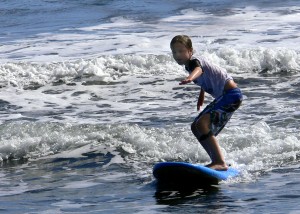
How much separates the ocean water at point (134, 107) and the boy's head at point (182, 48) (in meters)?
1.21

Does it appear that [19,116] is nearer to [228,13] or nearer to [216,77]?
[216,77]

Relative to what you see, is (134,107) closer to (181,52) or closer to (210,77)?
(210,77)

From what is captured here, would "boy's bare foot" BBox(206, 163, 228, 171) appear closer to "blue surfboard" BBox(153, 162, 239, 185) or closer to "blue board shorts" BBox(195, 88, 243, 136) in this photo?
"blue surfboard" BBox(153, 162, 239, 185)

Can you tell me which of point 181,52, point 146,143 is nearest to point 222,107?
point 181,52

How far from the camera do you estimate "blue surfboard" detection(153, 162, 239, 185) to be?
811 centimetres

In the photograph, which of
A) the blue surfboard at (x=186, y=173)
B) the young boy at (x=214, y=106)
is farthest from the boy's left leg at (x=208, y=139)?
the blue surfboard at (x=186, y=173)

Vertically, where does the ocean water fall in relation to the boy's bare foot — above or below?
below

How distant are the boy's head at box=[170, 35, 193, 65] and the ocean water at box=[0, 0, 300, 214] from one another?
1.21m

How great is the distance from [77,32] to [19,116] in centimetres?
819

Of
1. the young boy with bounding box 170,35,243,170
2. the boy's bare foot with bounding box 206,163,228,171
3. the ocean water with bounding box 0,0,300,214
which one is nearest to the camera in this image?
the ocean water with bounding box 0,0,300,214

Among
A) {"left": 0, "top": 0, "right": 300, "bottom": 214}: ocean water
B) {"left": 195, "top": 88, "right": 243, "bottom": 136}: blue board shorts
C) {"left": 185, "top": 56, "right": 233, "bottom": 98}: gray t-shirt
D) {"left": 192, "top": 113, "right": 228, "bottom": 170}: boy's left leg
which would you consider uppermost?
{"left": 185, "top": 56, "right": 233, "bottom": 98}: gray t-shirt

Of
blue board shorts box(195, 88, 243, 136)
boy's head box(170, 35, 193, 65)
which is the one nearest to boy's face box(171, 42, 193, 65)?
boy's head box(170, 35, 193, 65)

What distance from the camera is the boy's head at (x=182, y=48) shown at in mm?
8070

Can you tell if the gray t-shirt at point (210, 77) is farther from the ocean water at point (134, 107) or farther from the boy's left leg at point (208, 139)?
the ocean water at point (134, 107)
